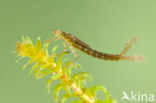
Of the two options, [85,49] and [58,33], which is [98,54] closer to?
[85,49]

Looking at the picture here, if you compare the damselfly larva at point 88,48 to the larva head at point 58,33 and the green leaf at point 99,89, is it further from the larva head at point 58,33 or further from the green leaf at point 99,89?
the green leaf at point 99,89

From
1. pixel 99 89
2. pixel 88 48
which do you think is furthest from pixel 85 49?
pixel 99 89

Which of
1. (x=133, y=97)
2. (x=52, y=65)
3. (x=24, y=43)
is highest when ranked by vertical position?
(x=24, y=43)

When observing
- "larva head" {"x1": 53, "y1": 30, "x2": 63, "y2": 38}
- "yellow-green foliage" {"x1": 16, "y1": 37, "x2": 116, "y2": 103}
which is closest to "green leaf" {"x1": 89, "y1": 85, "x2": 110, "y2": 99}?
"yellow-green foliage" {"x1": 16, "y1": 37, "x2": 116, "y2": 103}

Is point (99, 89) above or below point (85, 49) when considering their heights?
below

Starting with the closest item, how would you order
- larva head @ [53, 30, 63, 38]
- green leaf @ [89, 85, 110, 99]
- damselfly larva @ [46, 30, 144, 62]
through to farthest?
green leaf @ [89, 85, 110, 99]
damselfly larva @ [46, 30, 144, 62]
larva head @ [53, 30, 63, 38]

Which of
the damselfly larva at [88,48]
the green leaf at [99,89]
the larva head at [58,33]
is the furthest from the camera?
the larva head at [58,33]

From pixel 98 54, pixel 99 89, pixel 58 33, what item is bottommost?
pixel 99 89

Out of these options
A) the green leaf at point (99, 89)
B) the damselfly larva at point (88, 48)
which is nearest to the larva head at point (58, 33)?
the damselfly larva at point (88, 48)

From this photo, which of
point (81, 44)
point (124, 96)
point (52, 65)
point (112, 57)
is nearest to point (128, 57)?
point (112, 57)

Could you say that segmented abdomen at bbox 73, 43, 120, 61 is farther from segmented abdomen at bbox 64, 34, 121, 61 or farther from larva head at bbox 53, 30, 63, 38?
larva head at bbox 53, 30, 63, 38

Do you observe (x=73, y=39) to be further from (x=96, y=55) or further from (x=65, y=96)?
(x=65, y=96)
